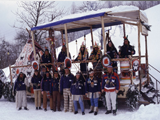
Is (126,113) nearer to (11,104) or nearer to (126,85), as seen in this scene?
(126,85)

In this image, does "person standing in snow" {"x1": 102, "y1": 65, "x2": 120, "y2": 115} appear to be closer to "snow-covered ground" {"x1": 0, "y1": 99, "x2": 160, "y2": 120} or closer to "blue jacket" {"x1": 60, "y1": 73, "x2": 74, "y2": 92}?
"snow-covered ground" {"x1": 0, "y1": 99, "x2": 160, "y2": 120}

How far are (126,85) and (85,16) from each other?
298 cm

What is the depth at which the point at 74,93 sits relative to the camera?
7293mm

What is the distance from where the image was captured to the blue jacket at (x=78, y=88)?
7.27 m

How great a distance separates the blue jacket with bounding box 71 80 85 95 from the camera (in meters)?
7.27

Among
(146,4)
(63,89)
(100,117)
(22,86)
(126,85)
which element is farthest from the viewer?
(146,4)

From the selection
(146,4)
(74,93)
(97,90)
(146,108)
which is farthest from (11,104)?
(146,4)

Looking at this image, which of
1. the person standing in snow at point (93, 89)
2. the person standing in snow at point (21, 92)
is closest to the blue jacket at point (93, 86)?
the person standing in snow at point (93, 89)

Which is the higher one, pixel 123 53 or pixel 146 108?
pixel 123 53

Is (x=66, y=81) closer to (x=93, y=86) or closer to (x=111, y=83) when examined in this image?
(x=93, y=86)

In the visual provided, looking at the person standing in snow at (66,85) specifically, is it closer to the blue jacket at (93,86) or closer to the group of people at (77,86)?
the group of people at (77,86)

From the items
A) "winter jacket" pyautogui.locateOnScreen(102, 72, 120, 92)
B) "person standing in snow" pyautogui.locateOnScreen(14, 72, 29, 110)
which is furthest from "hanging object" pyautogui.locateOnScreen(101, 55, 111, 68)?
"person standing in snow" pyautogui.locateOnScreen(14, 72, 29, 110)

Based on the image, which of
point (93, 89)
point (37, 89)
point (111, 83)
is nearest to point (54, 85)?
point (37, 89)

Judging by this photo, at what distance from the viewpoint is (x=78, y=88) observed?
7270 mm
